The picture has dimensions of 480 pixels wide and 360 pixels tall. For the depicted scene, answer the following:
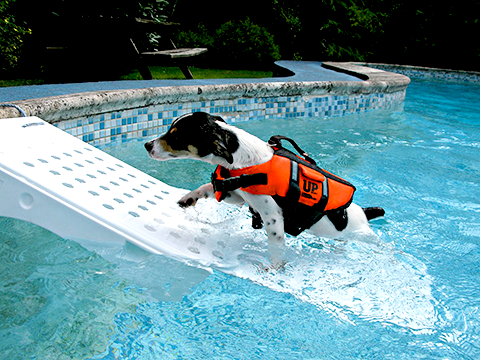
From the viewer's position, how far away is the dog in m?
2.27

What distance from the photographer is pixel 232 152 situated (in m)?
2.34

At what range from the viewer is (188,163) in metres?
4.77

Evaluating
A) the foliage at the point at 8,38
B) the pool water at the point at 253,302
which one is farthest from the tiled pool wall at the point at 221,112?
the foliage at the point at 8,38

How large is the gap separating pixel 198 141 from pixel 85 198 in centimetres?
69

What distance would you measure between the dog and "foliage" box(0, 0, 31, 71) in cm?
533

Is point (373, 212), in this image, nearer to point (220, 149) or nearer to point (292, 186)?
point (292, 186)

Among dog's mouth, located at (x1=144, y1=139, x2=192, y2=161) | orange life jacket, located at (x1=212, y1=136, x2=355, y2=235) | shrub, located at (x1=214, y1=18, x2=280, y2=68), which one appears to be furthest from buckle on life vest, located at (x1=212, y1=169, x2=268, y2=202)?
shrub, located at (x1=214, y1=18, x2=280, y2=68)

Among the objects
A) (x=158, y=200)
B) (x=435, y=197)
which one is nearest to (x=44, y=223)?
(x=158, y=200)

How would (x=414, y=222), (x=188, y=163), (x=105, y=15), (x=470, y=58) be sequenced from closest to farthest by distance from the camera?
(x=414, y=222), (x=188, y=163), (x=105, y=15), (x=470, y=58)

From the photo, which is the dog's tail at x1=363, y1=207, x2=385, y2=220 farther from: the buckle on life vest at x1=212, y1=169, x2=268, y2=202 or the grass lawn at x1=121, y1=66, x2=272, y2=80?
the grass lawn at x1=121, y1=66, x2=272, y2=80

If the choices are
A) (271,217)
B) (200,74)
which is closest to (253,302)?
(271,217)

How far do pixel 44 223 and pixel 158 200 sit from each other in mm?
808

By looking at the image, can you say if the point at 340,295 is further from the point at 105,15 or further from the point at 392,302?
the point at 105,15

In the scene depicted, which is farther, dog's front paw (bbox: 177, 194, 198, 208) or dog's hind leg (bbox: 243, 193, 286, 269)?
dog's front paw (bbox: 177, 194, 198, 208)
